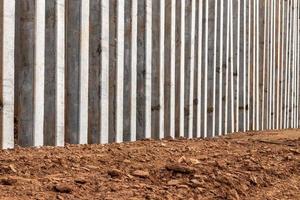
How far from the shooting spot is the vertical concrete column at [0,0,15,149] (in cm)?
338

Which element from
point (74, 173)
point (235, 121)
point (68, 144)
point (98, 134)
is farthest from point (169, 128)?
point (74, 173)

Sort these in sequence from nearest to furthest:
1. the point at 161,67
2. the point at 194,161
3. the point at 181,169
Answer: the point at 181,169, the point at 194,161, the point at 161,67

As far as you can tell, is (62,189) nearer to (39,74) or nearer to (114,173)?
(114,173)

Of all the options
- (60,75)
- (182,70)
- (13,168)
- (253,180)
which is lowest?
(253,180)

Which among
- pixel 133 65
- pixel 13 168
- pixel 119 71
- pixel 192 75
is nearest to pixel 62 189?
pixel 13 168

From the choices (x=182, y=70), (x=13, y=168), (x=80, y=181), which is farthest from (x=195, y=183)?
(x=182, y=70)

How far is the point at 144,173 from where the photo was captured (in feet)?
9.66

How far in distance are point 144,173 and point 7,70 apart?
104 cm

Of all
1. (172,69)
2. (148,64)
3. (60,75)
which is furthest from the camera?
(172,69)

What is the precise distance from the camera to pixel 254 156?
3928 millimetres

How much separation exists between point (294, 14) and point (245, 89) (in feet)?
9.58

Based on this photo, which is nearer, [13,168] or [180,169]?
[13,168]

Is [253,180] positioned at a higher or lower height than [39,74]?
lower

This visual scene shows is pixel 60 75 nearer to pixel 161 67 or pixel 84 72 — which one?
pixel 84 72
